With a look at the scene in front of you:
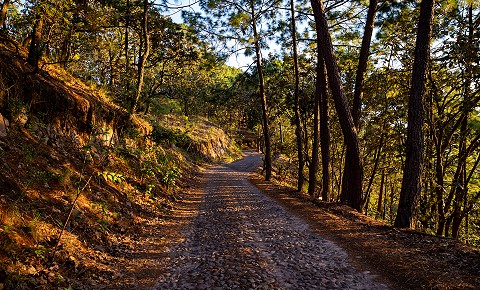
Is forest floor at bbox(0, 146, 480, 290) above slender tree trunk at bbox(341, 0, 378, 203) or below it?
below

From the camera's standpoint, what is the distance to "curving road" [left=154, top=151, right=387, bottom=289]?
A: 4461 mm

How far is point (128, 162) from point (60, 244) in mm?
6202

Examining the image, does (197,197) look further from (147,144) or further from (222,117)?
(222,117)

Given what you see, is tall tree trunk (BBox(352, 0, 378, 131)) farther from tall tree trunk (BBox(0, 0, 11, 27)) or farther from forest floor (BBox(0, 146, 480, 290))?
tall tree trunk (BBox(0, 0, 11, 27))

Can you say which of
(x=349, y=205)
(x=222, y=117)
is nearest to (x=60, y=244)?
(x=349, y=205)

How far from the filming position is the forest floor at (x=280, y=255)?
176 inches

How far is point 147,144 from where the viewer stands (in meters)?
12.9

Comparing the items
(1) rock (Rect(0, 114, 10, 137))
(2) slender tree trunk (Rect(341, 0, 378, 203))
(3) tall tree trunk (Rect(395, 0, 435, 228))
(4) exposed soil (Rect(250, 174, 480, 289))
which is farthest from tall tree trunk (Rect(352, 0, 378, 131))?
(1) rock (Rect(0, 114, 10, 137))

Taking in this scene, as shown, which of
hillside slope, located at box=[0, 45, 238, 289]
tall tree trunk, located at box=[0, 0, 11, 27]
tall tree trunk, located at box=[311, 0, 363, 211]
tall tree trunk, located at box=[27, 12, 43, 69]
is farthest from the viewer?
tall tree trunk, located at box=[311, 0, 363, 211]

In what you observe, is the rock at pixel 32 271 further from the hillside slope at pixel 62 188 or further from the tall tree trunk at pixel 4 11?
the tall tree trunk at pixel 4 11

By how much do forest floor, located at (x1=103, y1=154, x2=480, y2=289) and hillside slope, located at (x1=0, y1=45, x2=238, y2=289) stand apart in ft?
1.62

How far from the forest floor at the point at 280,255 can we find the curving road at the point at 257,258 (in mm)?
16

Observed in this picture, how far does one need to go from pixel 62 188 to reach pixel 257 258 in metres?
4.36

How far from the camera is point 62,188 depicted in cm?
629
